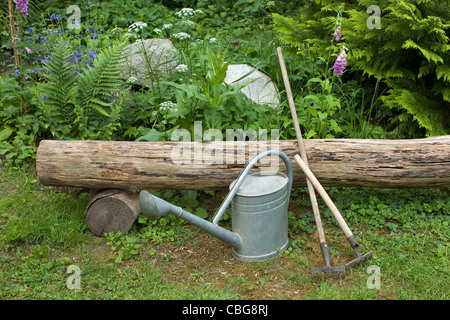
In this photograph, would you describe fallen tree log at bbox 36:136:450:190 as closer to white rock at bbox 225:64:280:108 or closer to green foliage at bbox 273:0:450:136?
green foliage at bbox 273:0:450:136

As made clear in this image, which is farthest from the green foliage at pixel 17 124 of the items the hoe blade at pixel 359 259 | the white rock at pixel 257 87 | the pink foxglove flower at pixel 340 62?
the hoe blade at pixel 359 259

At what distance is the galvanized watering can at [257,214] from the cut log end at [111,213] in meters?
0.79

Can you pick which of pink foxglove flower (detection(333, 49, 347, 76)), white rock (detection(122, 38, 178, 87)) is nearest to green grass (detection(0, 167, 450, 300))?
pink foxglove flower (detection(333, 49, 347, 76))

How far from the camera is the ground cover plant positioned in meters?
3.08

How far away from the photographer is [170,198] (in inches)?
150

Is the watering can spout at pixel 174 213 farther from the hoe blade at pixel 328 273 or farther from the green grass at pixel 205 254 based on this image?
the hoe blade at pixel 328 273

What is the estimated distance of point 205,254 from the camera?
3391 millimetres

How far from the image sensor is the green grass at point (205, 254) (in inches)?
118

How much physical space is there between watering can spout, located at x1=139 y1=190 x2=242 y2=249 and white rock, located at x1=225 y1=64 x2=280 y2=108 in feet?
5.48

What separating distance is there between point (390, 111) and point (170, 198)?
2325 mm

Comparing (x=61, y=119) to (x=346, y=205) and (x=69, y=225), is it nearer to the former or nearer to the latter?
(x=69, y=225)

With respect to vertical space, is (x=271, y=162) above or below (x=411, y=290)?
above

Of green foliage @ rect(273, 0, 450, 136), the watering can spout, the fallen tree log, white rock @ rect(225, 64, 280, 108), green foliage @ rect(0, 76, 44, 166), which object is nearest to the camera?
A: the watering can spout

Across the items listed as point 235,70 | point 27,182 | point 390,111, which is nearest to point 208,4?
point 235,70
